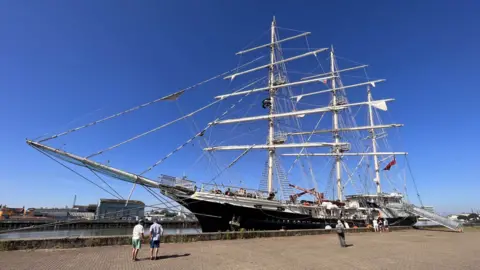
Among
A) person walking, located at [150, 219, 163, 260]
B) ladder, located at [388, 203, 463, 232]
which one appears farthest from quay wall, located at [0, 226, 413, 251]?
ladder, located at [388, 203, 463, 232]

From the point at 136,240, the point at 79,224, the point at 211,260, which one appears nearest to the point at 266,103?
the point at 211,260

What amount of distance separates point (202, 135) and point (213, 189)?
5.32m

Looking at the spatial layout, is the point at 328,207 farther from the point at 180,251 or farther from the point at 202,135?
the point at 180,251

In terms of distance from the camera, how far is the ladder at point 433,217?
33969 millimetres

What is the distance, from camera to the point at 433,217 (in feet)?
122

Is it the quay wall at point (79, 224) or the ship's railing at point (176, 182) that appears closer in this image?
the ship's railing at point (176, 182)

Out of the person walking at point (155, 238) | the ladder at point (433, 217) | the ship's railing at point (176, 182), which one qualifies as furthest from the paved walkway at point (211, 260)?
the ladder at point (433, 217)

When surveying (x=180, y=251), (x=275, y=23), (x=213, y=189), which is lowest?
(x=180, y=251)

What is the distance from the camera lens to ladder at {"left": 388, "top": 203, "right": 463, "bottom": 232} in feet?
111

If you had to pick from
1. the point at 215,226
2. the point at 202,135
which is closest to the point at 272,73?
the point at 202,135

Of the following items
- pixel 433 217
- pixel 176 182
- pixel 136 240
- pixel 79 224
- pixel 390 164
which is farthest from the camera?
pixel 79 224

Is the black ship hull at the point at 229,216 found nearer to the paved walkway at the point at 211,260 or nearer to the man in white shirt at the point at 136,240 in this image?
the paved walkway at the point at 211,260

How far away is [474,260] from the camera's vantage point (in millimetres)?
10727

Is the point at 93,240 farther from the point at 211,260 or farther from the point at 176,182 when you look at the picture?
the point at 176,182
